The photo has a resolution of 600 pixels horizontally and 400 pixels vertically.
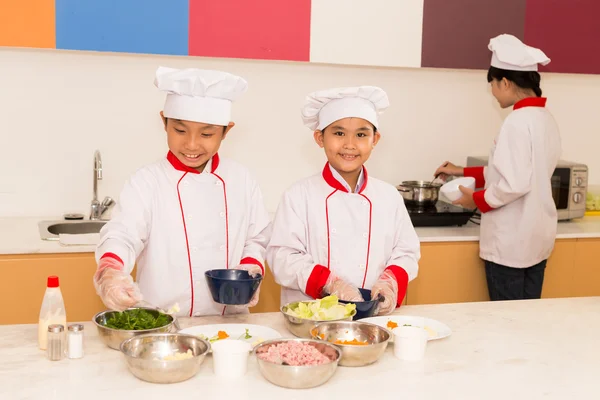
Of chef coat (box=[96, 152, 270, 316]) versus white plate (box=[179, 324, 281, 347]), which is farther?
chef coat (box=[96, 152, 270, 316])

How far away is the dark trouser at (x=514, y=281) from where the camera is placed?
3.20 meters

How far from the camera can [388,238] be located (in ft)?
7.47

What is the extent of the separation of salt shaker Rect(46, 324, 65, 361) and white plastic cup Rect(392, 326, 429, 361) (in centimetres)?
72

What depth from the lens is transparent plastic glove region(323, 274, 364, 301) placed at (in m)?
1.93

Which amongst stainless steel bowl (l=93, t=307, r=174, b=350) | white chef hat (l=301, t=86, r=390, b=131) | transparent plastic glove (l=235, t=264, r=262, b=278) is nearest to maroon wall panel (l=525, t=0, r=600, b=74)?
white chef hat (l=301, t=86, r=390, b=131)

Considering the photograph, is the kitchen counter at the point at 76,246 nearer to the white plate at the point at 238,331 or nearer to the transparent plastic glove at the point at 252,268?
the transparent plastic glove at the point at 252,268

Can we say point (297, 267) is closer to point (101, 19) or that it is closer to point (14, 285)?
point (14, 285)

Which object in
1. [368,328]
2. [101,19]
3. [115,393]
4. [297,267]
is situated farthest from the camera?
[101,19]

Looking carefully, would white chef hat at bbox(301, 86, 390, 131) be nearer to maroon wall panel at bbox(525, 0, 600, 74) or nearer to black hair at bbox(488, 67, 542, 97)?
black hair at bbox(488, 67, 542, 97)

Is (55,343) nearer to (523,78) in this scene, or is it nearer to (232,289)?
(232,289)

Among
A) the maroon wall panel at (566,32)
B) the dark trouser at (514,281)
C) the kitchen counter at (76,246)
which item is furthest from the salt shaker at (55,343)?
the maroon wall panel at (566,32)

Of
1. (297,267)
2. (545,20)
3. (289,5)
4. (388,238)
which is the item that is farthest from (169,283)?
(545,20)

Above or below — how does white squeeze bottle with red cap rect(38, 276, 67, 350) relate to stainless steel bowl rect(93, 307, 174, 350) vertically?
above

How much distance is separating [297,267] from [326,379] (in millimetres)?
652
